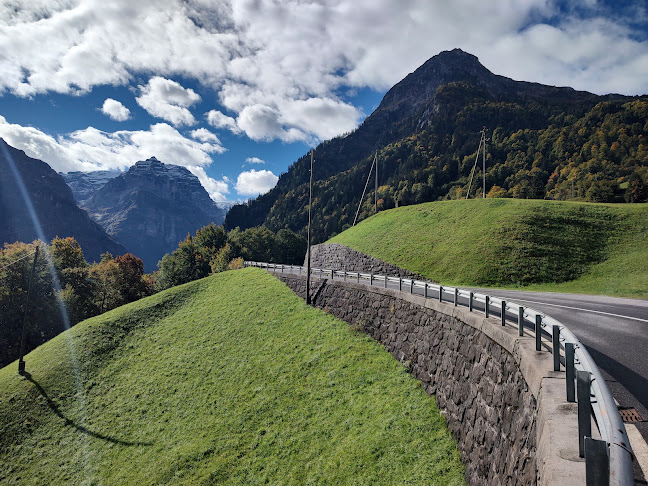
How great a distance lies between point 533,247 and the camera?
106ft

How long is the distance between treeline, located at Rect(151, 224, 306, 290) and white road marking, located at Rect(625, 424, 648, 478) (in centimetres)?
Result: 6366

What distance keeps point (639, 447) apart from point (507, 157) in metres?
141

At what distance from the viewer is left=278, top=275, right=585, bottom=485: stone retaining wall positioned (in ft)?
15.7

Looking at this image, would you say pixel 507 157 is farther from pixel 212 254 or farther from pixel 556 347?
pixel 556 347

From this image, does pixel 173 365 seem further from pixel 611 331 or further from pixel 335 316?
pixel 611 331

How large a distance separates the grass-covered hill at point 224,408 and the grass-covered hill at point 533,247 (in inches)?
717

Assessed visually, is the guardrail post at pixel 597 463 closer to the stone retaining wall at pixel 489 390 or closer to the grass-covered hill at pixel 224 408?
the stone retaining wall at pixel 489 390

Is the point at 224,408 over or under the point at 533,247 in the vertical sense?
under

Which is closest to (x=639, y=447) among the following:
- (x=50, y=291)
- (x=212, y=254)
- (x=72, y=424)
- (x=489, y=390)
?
(x=489, y=390)

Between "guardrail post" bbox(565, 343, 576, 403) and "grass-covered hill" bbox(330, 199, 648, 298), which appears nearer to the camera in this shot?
"guardrail post" bbox(565, 343, 576, 403)

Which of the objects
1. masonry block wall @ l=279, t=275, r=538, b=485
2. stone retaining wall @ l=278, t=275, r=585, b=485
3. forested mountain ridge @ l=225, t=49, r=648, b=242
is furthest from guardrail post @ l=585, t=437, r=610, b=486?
forested mountain ridge @ l=225, t=49, r=648, b=242

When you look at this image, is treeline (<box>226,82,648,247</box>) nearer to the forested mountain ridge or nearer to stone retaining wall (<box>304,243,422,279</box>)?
the forested mountain ridge

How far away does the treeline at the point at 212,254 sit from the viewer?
7356cm

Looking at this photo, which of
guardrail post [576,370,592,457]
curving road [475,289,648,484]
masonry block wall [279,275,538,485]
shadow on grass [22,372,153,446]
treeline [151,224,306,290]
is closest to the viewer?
guardrail post [576,370,592,457]
